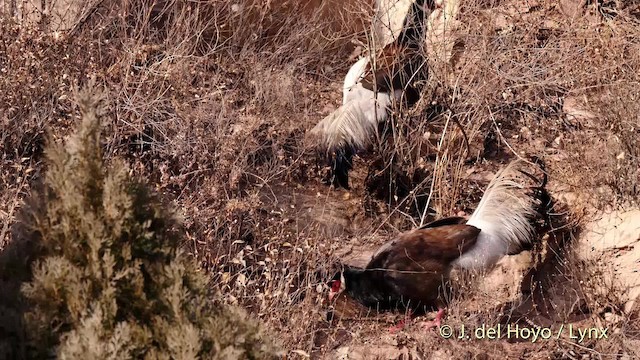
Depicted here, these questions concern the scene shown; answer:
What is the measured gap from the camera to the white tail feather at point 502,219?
18.5 feet

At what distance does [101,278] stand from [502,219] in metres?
3.57

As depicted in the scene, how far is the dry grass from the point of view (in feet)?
17.7

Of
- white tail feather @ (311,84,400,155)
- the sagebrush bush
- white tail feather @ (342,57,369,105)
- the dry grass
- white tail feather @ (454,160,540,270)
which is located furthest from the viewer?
white tail feather @ (342,57,369,105)

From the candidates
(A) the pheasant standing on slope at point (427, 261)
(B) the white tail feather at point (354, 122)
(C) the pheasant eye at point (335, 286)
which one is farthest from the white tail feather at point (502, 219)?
(B) the white tail feather at point (354, 122)

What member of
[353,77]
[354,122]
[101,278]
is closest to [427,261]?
[354,122]

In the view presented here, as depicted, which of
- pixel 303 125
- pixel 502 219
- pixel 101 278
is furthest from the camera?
pixel 303 125

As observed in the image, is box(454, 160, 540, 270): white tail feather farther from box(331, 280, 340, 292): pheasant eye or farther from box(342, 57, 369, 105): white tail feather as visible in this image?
box(342, 57, 369, 105): white tail feather

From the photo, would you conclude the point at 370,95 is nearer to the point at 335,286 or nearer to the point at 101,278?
the point at 335,286

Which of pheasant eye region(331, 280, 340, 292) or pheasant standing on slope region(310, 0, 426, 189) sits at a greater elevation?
pheasant standing on slope region(310, 0, 426, 189)

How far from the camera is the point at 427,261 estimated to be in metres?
5.50

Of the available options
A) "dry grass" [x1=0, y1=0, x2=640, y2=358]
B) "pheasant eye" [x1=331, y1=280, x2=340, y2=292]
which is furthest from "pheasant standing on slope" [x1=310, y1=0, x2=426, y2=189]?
"pheasant eye" [x1=331, y1=280, x2=340, y2=292]

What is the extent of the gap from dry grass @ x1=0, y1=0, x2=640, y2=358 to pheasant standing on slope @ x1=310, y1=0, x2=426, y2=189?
0.42 ft

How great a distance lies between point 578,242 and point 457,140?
1303 mm

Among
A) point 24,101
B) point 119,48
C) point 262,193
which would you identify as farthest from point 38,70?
point 262,193
